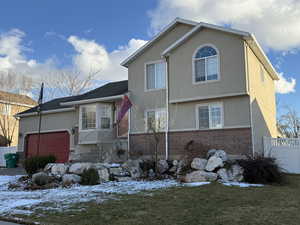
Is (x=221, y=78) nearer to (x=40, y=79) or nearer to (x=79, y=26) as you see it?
(x=79, y=26)

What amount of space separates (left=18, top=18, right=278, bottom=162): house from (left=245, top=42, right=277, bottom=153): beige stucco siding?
0.05 m

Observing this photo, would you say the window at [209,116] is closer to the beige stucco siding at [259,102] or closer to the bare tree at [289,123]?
the beige stucco siding at [259,102]

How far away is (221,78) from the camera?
13.7 metres

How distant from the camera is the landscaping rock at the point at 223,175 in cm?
1075

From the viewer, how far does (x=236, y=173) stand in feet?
35.5

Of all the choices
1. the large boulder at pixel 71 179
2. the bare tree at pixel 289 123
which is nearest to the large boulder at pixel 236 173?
the large boulder at pixel 71 179

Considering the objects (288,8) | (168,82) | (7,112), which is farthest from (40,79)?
(288,8)

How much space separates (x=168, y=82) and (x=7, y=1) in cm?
1054

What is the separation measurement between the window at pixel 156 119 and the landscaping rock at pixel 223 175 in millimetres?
4954

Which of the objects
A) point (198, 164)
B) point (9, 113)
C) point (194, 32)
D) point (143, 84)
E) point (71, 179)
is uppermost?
point (194, 32)

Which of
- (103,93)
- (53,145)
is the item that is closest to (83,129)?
(103,93)

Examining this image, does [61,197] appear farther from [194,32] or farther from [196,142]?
[194,32]

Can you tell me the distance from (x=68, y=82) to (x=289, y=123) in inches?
1068

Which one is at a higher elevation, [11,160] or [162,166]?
[162,166]
